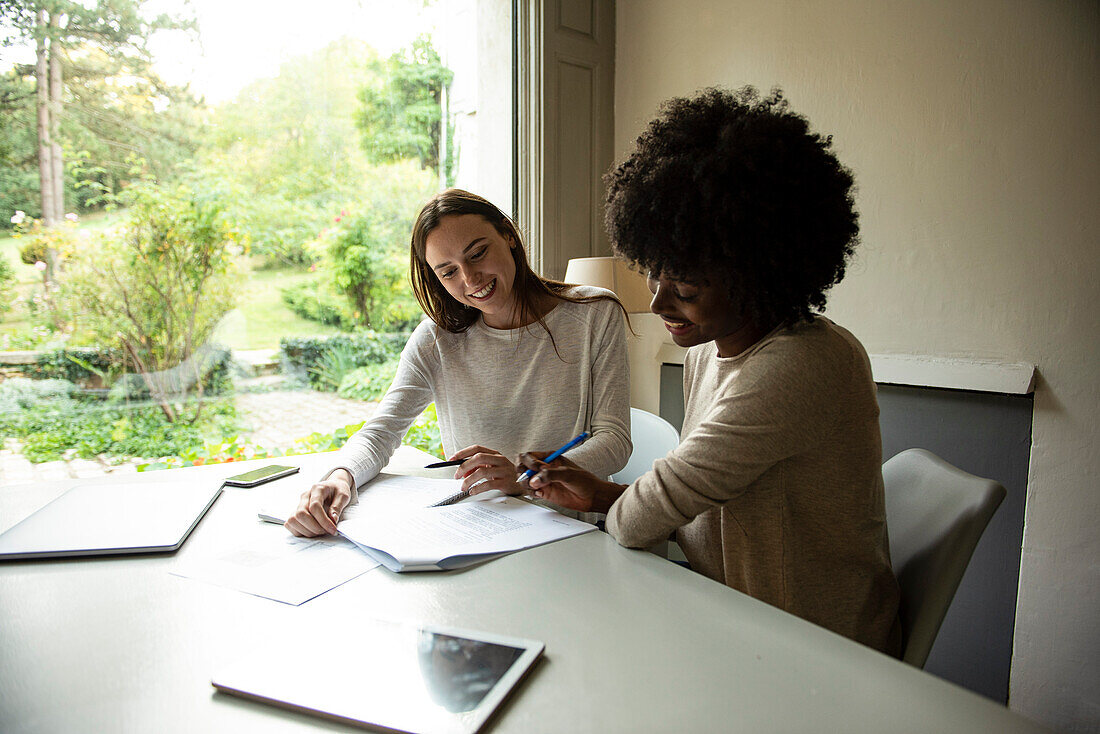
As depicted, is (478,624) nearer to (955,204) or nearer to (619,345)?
(619,345)

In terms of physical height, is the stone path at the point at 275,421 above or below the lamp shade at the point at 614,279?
below

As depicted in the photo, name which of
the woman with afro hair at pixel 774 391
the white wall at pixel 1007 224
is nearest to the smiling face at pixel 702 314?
the woman with afro hair at pixel 774 391

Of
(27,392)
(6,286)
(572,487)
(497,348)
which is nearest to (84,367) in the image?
(27,392)

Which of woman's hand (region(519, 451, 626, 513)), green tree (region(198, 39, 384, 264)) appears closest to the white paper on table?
woman's hand (region(519, 451, 626, 513))

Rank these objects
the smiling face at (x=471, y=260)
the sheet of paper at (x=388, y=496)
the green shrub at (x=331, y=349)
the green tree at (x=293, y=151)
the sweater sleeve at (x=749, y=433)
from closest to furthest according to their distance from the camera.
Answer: the sweater sleeve at (x=749, y=433)
the sheet of paper at (x=388, y=496)
the smiling face at (x=471, y=260)
the green tree at (x=293, y=151)
the green shrub at (x=331, y=349)

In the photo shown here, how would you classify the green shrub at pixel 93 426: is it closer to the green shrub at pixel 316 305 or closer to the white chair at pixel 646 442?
the green shrub at pixel 316 305

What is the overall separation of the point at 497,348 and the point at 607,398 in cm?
31

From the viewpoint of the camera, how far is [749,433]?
0.83 metres

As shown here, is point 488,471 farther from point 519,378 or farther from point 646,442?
point 646,442

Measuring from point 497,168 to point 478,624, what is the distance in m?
2.69

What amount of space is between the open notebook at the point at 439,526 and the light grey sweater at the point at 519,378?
1.01 feet

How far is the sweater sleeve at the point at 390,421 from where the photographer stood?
1.30m

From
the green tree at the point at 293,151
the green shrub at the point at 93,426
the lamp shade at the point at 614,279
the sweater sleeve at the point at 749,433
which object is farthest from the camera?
the green tree at the point at 293,151

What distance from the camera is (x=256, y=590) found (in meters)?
0.84
